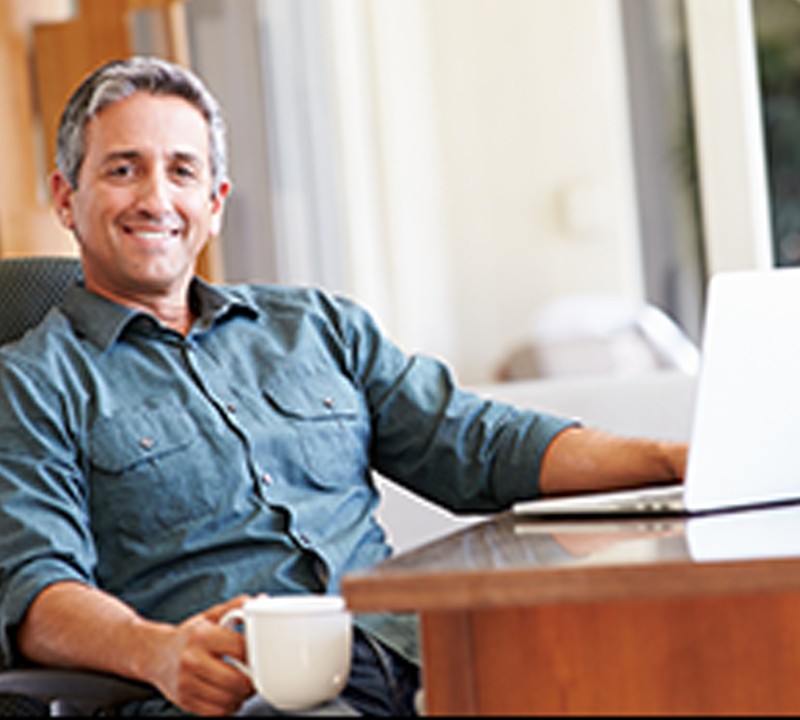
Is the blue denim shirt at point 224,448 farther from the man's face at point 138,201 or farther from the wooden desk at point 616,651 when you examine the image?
the wooden desk at point 616,651

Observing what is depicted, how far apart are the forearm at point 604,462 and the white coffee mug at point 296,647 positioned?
521 millimetres

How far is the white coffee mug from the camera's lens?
907 mm

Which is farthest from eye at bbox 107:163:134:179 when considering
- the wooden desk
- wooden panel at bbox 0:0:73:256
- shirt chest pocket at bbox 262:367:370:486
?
wooden panel at bbox 0:0:73:256

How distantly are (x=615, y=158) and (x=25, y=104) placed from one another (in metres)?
1.83

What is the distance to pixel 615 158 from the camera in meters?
3.97

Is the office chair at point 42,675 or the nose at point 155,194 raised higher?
the nose at point 155,194

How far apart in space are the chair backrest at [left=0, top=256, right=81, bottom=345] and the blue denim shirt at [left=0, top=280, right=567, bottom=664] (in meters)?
0.06

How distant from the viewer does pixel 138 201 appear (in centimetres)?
160

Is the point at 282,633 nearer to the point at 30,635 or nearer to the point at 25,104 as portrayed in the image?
the point at 30,635

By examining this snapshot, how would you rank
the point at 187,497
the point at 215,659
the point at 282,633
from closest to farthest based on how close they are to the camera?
the point at 282,633, the point at 215,659, the point at 187,497

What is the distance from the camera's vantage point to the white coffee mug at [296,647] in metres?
0.91

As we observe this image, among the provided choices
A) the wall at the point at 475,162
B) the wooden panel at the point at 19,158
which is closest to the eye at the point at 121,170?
the wooden panel at the point at 19,158

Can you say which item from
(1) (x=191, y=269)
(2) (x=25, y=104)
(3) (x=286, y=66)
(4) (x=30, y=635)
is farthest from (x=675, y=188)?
(4) (x=30, y=635)

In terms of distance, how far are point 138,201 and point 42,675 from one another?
2.32 feet
